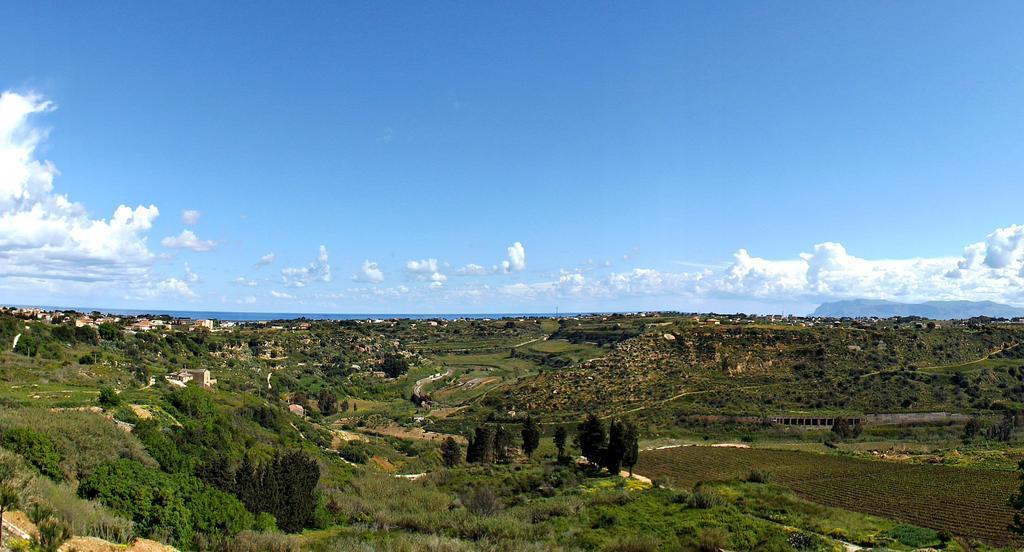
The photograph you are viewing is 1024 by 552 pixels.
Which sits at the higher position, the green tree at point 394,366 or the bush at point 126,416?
the bush at point 126,416

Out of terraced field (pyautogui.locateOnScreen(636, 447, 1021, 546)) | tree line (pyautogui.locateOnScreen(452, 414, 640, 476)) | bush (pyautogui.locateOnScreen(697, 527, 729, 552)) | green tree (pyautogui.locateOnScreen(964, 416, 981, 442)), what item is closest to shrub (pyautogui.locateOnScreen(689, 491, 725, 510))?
bush (pyautogui.locateOnScreen(697, 527, 729, 552))

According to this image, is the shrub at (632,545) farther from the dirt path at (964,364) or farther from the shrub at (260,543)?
the dirt path at (964,364)

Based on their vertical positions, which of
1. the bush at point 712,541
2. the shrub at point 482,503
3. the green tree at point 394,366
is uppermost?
the bush at point 712,541

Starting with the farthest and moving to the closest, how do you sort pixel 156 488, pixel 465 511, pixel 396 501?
1. pixel 396 501
2. pixel 465 511
3. pixel 156 488

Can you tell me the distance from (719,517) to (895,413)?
66.2 meters

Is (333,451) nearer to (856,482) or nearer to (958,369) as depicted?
(856,482)

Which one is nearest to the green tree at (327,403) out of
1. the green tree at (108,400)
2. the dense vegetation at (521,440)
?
the dense vegetation at (521,440)

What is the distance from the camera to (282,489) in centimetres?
2434

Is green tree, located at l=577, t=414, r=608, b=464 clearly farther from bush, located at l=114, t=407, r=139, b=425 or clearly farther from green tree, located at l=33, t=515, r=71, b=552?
green tree, located at l=33, t=515, r=71, b=552

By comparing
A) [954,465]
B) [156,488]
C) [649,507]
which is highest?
[156,488]

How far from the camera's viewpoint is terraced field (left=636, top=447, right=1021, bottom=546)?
Answer: 36219 mm

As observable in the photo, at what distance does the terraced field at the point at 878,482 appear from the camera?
119 ft

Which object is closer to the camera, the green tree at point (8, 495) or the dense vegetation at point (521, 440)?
the green tree at point (8, 495)

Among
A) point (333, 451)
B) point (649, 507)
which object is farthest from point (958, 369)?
point (333, 451)
